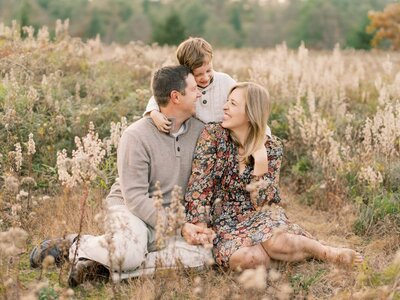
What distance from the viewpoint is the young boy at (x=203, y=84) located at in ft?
14.4

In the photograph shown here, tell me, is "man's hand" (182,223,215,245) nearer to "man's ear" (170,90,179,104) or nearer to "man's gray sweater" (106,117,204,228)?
"man's gray sweater" (106,117,204,228)

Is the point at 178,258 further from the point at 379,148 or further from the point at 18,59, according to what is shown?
the point at 18,59

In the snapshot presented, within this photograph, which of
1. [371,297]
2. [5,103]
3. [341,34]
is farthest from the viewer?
[341,34]

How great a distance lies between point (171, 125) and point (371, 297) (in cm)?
183

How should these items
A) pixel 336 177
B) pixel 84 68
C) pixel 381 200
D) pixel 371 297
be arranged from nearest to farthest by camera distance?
1. pixel 371 297
2. pixel 381 200
3. pixel 336 177
4. pixel 84 68

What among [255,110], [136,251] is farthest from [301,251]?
[136,251]

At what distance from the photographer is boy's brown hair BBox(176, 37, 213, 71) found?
439 cm

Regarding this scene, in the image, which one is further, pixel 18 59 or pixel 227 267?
pixel 18 59

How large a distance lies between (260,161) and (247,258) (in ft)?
2.31

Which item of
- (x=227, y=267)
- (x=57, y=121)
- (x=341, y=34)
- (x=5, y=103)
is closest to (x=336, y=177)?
(x=227, y=267)

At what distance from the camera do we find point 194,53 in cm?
439

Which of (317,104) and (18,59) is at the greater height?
(18,59)

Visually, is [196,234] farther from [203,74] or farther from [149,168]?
[203,74]

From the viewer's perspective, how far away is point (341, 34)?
→ 1811 inches
